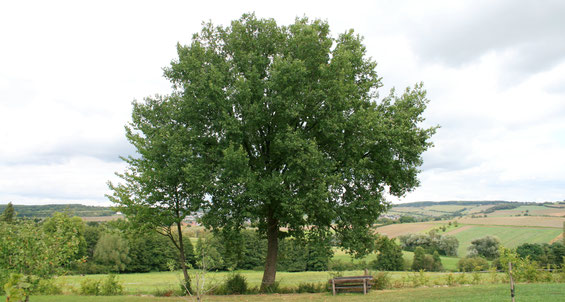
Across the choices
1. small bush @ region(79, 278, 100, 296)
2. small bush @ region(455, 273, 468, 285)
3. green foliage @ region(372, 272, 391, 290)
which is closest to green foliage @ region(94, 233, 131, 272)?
small bush @ region(79, 278, 100, 296)

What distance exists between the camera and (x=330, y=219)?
60.0 feet

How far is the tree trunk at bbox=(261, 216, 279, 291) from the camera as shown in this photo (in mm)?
19922

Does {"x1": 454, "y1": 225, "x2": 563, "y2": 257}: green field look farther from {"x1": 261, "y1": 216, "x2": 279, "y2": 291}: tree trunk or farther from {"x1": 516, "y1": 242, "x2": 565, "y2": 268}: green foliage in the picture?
{"x1": 261, "y1": 216, "x2": 279, "y2": 291}: tree trunk

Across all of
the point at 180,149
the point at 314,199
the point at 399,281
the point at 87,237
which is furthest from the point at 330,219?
the point at 87,237

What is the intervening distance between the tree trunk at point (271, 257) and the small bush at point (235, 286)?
1134mm

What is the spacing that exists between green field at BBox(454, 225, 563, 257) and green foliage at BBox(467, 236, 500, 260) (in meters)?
1.28

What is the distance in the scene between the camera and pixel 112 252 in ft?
183

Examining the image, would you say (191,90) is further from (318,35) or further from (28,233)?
(28,233)

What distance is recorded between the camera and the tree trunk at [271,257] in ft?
65.4

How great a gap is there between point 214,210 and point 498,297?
1365cm

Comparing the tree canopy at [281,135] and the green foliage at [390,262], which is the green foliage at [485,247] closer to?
the green foliage at [390,262]

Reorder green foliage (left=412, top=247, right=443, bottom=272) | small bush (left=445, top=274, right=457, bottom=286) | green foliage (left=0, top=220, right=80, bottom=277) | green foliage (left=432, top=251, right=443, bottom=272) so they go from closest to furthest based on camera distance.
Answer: green foliage (left=0, top=220, right=80, bottom=277) < small bush (left=445, top=274, right=457, bottom=286) < green foliage (left=412, top=247, right=443, bottom=272) < green foliage (left=432, top=251, right=443, bottom=272)

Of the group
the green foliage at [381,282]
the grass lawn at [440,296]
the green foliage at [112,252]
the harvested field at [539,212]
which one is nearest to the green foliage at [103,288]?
the grass lawn at [440,296]

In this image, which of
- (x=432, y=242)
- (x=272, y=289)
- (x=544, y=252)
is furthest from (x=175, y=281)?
(x=544, y=252)
